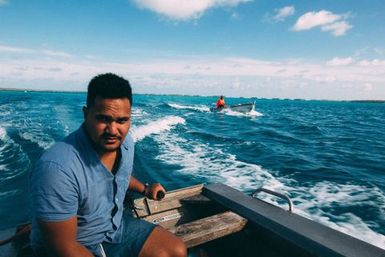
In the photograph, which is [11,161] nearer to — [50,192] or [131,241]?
[131,241]

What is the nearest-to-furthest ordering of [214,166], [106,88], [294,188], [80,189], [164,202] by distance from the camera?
[80,189] < [106,88] < [164,202] < [294,188] < [214,166]

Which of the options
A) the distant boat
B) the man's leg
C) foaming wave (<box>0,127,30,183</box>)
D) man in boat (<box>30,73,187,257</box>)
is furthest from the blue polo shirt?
the distant boat

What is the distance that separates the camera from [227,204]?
383 centimetres

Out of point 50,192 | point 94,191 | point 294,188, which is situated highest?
point 50,192

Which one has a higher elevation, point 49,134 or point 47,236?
point 47,236

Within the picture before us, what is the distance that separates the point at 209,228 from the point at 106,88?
200cm

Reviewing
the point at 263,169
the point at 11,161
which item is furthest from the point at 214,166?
the point at 11,161

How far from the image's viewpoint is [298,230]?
9.36 feet

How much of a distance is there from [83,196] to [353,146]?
17.5 m

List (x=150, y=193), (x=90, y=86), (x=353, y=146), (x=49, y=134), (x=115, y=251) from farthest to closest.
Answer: (x=353, y=146)
(x=49, y=134)
(x=150, y=193)
(x=115, y=251)
(x=90, y=86)

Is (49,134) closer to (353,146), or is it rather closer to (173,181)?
(173,181)

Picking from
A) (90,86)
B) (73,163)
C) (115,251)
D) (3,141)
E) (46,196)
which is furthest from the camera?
(3,141)

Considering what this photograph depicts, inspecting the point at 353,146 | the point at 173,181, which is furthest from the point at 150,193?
the point at 353,146

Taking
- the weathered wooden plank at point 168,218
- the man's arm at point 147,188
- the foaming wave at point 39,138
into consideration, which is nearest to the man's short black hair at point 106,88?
the man's arm at point 147,188
